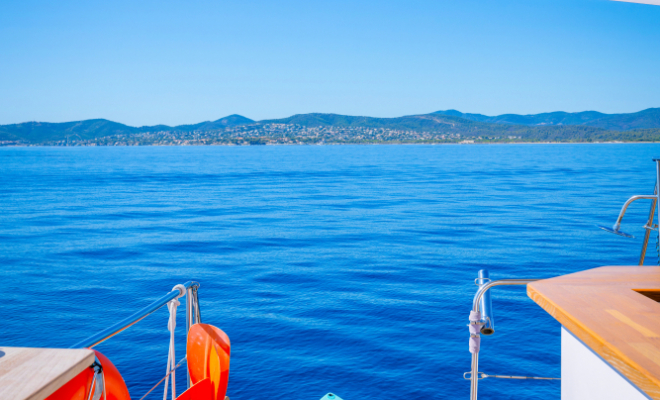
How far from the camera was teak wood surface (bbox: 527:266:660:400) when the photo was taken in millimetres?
1052

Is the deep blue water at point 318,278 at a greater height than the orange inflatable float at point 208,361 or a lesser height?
lesser

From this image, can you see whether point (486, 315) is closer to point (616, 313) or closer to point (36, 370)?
point (616, 313)

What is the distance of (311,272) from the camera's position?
337 inches

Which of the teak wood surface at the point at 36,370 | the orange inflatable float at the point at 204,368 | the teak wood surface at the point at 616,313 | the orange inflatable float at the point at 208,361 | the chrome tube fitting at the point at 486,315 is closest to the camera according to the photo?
the teak wood surface at the point at 36,370

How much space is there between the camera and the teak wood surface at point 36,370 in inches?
31.0

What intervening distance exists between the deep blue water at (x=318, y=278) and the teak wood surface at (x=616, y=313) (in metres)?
2.97

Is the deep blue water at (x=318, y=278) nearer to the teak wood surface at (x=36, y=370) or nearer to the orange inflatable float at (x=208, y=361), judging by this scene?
the orange inflatable float at (x=208, y=361)

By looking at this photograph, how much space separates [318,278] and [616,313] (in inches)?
272

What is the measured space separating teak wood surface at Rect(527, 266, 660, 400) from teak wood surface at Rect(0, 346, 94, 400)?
100 cm

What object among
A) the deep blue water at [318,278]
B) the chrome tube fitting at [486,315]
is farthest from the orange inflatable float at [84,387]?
the deep blue water at [318,278]

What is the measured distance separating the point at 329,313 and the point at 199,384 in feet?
16.0

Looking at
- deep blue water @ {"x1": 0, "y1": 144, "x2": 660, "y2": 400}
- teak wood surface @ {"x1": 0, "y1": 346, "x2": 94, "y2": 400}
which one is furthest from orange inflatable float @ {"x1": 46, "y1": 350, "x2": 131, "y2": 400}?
deep blue water @ {"x1": 0, "y1": 144, "x2": 660, "y2": 400}

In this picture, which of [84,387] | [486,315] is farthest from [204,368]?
[486,315]

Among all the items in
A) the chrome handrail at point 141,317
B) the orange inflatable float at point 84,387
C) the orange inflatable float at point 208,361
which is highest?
the orange inflatable float at point 84,387
